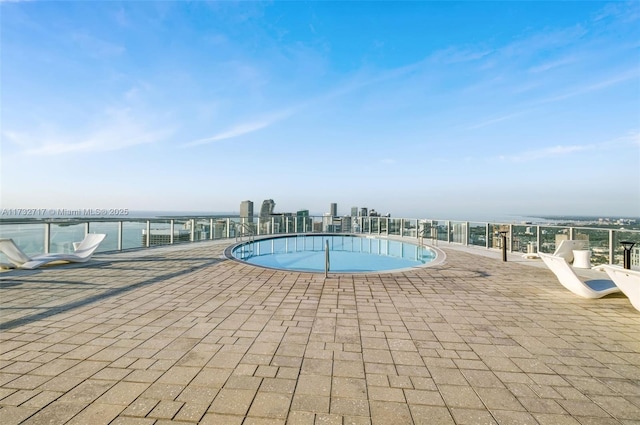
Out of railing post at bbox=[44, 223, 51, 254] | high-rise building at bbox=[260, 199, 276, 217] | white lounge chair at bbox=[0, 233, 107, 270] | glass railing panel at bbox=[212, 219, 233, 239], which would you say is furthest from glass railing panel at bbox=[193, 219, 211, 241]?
high-rise building at bbox=[260, 199, 276, 217]

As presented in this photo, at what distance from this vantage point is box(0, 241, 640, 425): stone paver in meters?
1.73

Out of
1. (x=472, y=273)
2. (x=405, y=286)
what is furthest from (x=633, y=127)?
(x=405, y=286)

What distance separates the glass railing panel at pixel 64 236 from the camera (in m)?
7.01

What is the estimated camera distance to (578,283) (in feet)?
13.4

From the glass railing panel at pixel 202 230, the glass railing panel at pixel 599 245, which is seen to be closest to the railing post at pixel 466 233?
the glass railing panel at pixel 599 245

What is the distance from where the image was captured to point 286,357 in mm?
2400

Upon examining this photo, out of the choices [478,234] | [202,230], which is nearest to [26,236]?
[202,230]

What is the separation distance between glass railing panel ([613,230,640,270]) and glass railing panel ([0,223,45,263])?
13.6 meters

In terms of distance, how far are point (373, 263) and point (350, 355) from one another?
22.9ft

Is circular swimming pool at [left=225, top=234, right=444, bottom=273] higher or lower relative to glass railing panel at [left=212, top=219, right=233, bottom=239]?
lower

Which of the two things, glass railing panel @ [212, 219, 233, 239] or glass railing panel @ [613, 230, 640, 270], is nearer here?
glass railing panel @ [613, 230, 640, 270]

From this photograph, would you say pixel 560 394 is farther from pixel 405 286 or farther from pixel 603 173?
pixel 603 173

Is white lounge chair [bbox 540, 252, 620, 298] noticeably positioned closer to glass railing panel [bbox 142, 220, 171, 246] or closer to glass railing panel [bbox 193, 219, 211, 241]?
glass railing panel [bbox 142, 220, 171, 246]

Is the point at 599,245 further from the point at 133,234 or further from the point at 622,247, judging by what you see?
the point at 133,234
